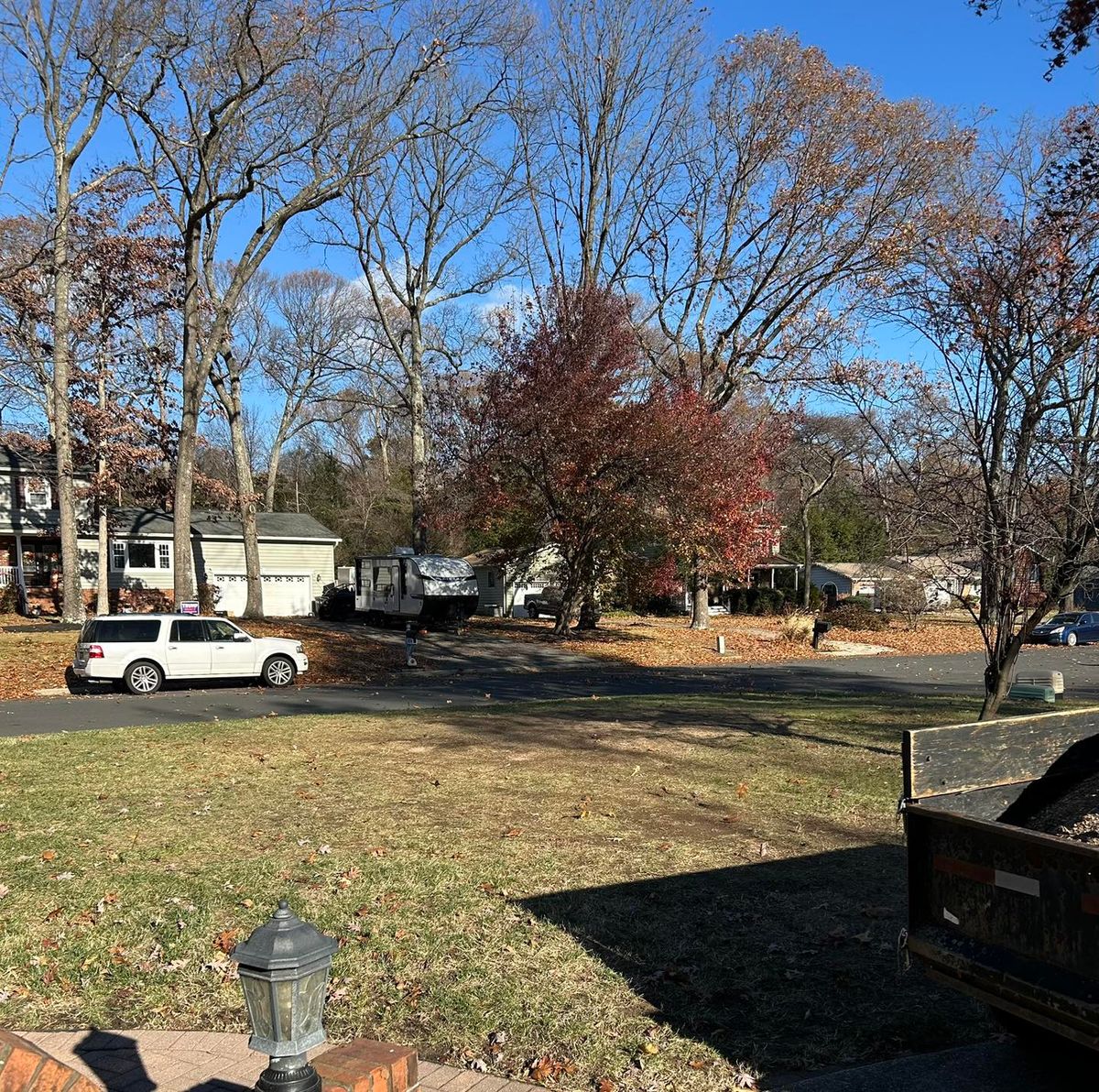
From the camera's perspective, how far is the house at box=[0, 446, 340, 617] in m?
35.9

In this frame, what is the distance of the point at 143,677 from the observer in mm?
18391

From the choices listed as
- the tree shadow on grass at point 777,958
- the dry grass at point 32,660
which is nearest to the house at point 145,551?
the dry grass at point 32,660

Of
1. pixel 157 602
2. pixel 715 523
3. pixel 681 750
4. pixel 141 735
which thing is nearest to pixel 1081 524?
pixel 681 750

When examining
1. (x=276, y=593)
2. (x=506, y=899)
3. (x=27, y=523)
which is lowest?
(x=506, y=899)

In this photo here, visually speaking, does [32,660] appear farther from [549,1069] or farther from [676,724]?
[549,1069]

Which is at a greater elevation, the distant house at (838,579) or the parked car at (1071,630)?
the distant house at (838,579)

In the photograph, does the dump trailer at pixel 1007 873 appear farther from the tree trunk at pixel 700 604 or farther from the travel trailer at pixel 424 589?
the tree trunk at pixel 700 604

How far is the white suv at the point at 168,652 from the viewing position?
1819 cm

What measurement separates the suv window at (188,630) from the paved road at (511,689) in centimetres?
102

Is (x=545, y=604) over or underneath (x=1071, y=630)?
over

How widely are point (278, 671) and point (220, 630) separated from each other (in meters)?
1.47

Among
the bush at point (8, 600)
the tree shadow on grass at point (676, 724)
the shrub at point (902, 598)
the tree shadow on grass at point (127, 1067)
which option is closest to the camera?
the tree shadow on grass at point (127, 1067)

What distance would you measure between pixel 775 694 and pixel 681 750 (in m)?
7.32

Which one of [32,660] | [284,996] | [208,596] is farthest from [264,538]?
[284,996]
